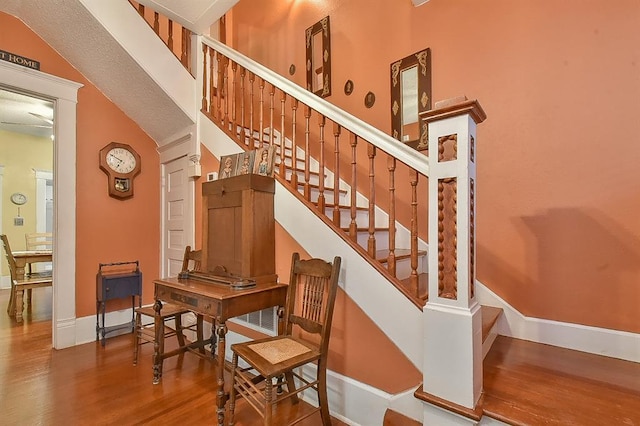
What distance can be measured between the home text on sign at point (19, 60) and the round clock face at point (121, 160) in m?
0.90

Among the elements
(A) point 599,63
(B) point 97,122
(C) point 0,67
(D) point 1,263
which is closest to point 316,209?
(A) point 599,63

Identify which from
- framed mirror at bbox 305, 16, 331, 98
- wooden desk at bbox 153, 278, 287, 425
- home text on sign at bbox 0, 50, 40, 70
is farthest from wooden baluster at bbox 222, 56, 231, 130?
home text on sign at bbox 0, 50, 40, 70

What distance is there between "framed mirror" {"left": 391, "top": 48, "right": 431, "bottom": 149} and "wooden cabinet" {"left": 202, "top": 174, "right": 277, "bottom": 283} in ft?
4.23

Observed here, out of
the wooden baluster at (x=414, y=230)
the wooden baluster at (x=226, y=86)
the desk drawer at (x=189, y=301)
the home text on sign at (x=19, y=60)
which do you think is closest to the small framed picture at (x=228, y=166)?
the wooden baluster at (x=226, y=86)

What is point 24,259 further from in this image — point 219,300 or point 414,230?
point 414,230

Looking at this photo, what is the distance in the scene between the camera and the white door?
10.2ft

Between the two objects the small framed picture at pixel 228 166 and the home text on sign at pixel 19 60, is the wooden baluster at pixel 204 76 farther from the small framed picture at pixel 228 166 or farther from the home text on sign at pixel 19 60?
the home text on sign at pixel 19 60

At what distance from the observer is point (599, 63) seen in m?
1.83

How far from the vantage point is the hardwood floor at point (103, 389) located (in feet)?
6.14

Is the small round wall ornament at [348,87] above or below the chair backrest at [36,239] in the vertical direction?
above

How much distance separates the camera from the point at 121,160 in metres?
3.33

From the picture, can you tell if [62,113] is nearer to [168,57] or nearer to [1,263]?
[168,57]

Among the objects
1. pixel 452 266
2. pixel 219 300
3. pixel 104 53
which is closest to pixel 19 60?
pixel 104 53

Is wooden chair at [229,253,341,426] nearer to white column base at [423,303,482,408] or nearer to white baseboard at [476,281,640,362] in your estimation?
white column base at [423,303,482,408]
